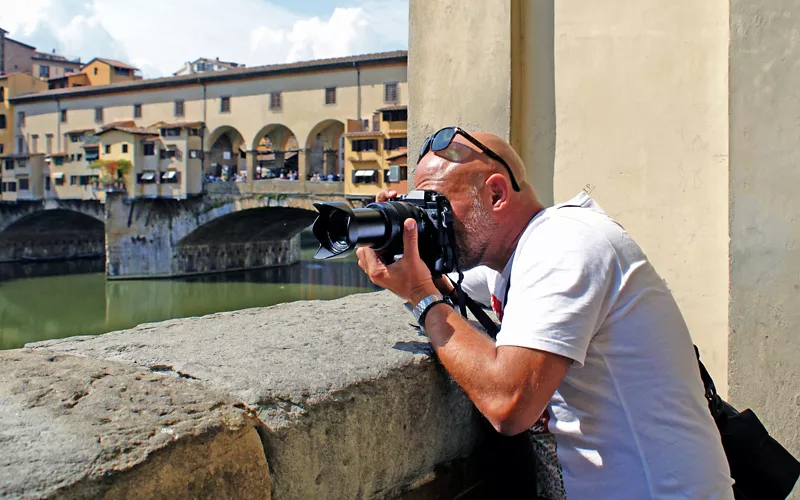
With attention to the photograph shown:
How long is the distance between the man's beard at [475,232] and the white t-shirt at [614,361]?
183mm

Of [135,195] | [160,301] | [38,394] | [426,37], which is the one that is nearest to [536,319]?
[38,394]

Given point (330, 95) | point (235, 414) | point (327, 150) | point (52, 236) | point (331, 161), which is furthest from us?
point (52, 236)

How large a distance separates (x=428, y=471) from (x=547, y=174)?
1.32 metres

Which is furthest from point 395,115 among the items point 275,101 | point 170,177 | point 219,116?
point 170,177

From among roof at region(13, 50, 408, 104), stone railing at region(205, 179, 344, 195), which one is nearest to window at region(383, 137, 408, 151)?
stone railing at region(205, 179, 344, 195)

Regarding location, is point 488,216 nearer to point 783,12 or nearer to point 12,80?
point 783,12

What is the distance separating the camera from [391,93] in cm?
2630

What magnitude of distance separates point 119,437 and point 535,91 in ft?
6.34

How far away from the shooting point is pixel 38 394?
961mm

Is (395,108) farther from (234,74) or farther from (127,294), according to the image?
(127,294)

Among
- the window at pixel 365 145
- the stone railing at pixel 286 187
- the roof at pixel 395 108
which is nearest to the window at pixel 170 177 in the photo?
the stone railing at pixel 286 187

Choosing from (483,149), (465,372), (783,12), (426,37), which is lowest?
(465,372)

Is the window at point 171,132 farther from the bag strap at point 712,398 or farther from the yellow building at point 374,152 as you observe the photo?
the bag strap at point 712,398

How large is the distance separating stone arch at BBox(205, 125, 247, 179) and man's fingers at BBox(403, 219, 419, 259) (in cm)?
3061
